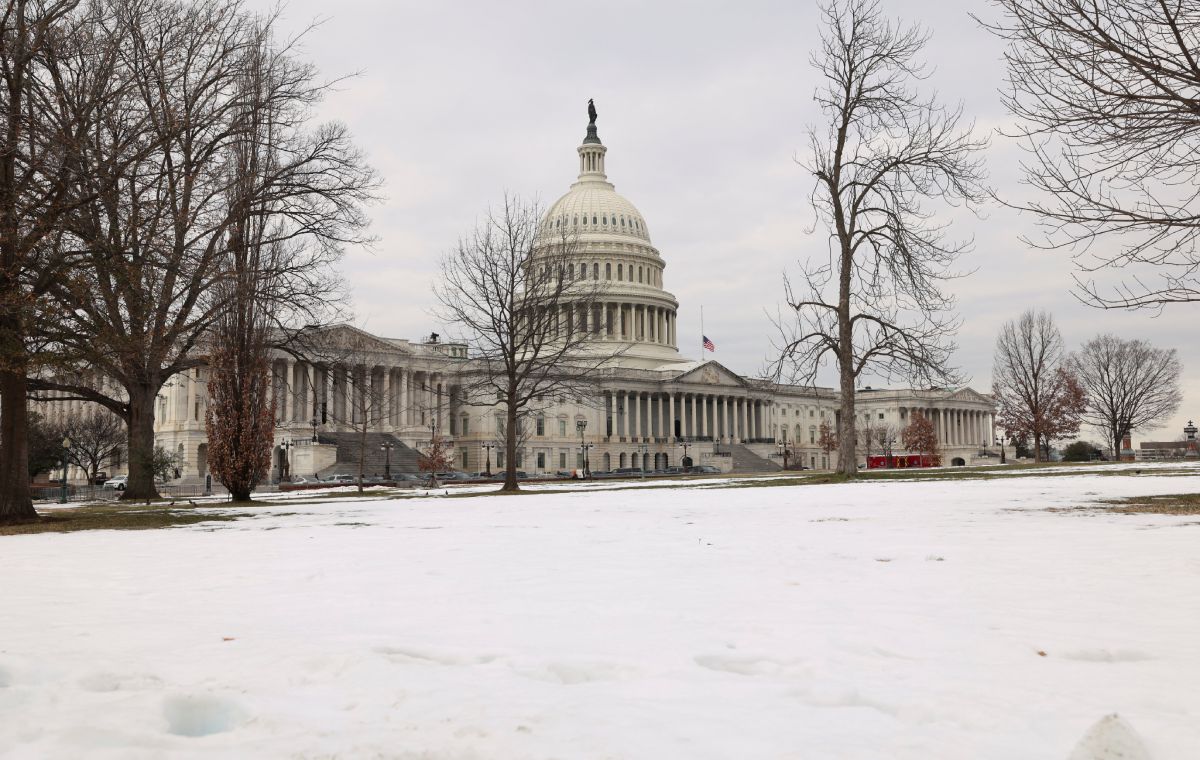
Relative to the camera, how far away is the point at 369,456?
88875mm

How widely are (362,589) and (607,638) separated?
3405mm

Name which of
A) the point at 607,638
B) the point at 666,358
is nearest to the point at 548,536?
the point at 607,638

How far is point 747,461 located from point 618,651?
11588cm

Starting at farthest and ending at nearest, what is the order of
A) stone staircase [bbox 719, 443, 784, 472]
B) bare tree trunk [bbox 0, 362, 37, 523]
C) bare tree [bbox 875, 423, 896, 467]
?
1. bare tree [bbox 875, 423, 896, 467]
2. stone staircase [bbox 719, 443, 784, 472]
3. bare tree trunk [bbox 0, 362, 37, 523]

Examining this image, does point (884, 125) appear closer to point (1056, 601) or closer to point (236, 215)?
point (236, 215)

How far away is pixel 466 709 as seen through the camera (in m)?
4.84

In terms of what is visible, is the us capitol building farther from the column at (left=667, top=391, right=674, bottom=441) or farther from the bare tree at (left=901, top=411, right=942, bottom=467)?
the bare tree at (left=901, top=411, right=942, bottom=467)

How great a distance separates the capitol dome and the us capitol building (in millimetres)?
198

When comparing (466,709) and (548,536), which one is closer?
(466,709)

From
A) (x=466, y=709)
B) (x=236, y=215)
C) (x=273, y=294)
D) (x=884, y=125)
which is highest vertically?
(x=884, y=125)

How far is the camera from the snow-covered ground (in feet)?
14.4

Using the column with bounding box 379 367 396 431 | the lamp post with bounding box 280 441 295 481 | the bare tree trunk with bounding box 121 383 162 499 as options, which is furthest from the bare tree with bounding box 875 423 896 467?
the bare tree trunk with bounding box 121 383 162 499

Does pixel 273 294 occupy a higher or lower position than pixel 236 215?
lower

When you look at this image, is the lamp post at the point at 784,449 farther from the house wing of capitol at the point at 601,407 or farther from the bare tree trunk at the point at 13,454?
the bare tree trunk at the point at 13,454
